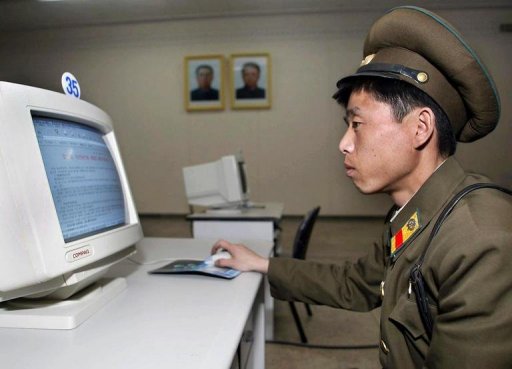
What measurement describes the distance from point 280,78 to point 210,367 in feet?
18.1

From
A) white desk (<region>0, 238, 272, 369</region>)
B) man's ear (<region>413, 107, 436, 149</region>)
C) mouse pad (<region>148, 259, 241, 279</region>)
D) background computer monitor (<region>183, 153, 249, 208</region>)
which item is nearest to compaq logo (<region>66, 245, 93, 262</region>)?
white desk (<region>0, 238, 272, 369</region>)

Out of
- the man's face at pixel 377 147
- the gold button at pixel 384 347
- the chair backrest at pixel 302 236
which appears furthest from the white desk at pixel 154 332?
the chair backrest at pixel 302 236

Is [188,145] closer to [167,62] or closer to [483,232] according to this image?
[167,62]

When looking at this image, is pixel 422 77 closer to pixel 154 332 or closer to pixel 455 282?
pixel 455 282

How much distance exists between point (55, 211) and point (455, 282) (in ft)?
2.19

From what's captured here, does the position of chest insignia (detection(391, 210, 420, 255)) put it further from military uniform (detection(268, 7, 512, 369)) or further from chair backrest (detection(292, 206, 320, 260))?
chair backrest (detection(292, 206, 320, 260))

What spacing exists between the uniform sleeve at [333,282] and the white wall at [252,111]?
4.77 metres

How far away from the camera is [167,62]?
5.98 m

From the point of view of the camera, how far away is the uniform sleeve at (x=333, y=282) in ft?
3.37

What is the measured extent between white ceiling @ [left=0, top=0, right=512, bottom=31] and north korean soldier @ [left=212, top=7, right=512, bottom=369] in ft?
16.1

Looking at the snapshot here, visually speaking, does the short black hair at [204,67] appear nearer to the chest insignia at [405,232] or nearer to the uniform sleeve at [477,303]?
the chest insignia at [405,232]

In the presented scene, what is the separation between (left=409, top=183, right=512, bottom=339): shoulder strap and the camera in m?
0.63

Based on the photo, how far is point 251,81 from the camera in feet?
18.8

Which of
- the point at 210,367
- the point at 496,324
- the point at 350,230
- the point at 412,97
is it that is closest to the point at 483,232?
the point at 496,324
